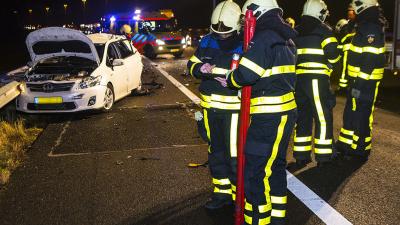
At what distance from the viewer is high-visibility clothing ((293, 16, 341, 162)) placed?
5.52 meters

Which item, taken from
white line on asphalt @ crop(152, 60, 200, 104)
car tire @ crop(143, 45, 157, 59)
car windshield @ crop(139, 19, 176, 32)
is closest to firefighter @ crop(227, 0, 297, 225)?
white line on asphalt @ crop(152, 60, 200, 104)

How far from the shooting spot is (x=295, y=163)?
6012 millimetres

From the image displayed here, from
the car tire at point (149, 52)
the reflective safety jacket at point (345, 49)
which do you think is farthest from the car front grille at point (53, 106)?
the car tire at point (149, 52)

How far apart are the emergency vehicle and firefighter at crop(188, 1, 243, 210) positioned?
64.8ft

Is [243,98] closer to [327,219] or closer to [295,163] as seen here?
[327,219]

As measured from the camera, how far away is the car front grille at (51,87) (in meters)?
8.99

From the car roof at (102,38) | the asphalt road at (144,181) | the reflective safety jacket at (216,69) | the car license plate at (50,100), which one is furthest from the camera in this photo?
the car roof at (102,38)

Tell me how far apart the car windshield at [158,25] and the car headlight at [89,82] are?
50.0 feet

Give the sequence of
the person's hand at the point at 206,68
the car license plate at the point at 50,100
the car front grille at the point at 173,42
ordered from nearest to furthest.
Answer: the person's hand at the point at 206,68
the car license plate at the point at 50,100
the car front grille at the point at 173,42

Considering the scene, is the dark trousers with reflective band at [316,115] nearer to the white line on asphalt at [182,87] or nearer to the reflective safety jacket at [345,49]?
the reflective safety jacket at [345,49]

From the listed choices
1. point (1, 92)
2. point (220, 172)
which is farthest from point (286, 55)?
point (1, 92)

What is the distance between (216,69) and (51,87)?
5.68 meters

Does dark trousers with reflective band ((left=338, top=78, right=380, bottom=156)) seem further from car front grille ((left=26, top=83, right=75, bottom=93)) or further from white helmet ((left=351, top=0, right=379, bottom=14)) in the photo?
car front grille ((left=26, top=83, right=75, bottom=93))

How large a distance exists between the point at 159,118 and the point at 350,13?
3967 millimetres
